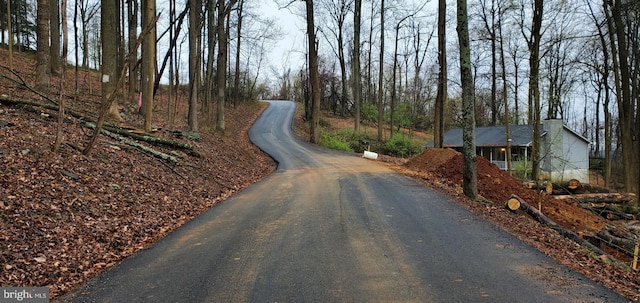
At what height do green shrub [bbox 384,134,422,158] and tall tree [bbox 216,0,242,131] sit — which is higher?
tall tree [bbox 216,0,242,131]

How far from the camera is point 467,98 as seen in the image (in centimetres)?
1021

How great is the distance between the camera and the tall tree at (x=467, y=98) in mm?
10117

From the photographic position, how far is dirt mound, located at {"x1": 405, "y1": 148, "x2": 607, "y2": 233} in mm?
12031

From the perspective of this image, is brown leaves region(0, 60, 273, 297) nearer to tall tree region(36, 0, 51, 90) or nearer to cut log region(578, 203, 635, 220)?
tall tree region(36, 0, 51, 90)

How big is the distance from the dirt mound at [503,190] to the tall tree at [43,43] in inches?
549

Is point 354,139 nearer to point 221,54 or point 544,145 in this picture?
point 221,54

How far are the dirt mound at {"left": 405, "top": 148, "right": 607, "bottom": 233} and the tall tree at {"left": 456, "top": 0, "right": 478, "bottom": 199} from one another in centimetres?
215

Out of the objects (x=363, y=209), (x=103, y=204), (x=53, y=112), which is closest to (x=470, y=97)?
(x=363, y=209)

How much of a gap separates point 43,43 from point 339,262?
13364 mm

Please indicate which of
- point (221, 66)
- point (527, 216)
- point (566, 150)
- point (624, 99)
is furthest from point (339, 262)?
point (566, 150)

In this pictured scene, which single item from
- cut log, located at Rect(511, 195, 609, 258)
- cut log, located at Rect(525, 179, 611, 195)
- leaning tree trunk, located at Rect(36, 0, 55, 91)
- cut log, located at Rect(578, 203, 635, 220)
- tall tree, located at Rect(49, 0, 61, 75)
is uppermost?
tall tree, located at Rect(49, 0, 61, 75)

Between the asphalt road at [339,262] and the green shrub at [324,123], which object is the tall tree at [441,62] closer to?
the asphalt road at [339,262]

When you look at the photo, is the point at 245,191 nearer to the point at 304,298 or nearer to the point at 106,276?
the point at 106,276

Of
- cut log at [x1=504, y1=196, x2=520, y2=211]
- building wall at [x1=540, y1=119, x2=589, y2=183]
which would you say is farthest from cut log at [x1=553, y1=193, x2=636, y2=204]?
building wall at [x1=540, y1=119, x2=589, y2=183]
